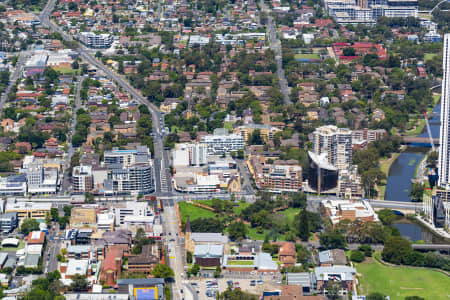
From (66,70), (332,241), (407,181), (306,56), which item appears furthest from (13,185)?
(306,56)

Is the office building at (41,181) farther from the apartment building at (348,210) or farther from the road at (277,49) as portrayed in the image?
the road at (277,49)

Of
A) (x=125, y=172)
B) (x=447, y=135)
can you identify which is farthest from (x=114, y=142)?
(x=447, y=135)

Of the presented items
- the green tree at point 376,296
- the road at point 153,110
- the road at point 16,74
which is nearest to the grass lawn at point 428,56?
the road at point 153,110

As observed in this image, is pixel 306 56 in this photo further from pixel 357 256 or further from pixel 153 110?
pixel 357 256

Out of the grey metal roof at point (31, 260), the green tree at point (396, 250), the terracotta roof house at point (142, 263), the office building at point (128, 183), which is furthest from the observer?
the office building at point (128, 183)

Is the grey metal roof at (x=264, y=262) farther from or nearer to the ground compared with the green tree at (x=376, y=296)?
farther from the ground

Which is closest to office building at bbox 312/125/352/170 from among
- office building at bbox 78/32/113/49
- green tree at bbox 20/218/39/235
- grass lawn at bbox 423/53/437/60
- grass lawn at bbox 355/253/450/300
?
grass lawn at bbox 355/253/450/300

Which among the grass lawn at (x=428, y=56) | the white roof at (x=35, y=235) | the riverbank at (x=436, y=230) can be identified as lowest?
the riverbank at (x=436, y=230)
